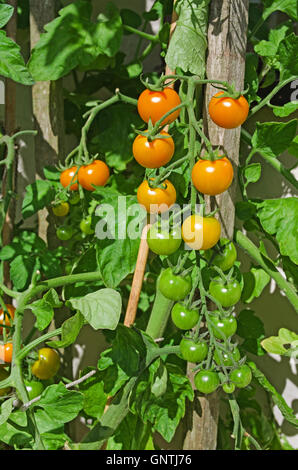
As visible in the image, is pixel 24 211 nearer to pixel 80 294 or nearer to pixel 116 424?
pixel 80 294

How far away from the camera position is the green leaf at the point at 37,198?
2.99 feet

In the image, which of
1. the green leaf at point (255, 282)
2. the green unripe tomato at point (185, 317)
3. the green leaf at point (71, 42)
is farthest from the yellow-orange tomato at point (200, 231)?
the green leaf at point (71, 42)

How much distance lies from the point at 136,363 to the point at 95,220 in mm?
283

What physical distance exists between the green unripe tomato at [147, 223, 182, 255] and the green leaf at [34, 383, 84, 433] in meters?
0.28

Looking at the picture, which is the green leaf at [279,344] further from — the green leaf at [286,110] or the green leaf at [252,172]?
the green leaf at [286,110]

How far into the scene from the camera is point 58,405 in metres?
0.74

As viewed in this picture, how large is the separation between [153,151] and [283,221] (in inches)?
12.0

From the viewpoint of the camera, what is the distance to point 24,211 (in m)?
0.91

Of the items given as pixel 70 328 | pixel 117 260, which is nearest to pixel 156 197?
pixel 117 260

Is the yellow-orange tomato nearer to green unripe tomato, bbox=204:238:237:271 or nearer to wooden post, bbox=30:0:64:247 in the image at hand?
green unripe tomato, bbox=204:238:237:271

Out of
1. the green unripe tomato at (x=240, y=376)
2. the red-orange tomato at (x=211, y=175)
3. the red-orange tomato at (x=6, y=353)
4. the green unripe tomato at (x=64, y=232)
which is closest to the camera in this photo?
the red-orange tomato at (x=211, y=175)

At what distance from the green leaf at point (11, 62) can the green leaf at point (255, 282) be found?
0.57m

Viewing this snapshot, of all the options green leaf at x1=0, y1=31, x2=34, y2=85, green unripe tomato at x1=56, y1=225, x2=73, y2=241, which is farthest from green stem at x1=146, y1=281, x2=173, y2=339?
green leaf at x1=0, y1=31, x2=34, y2=85
